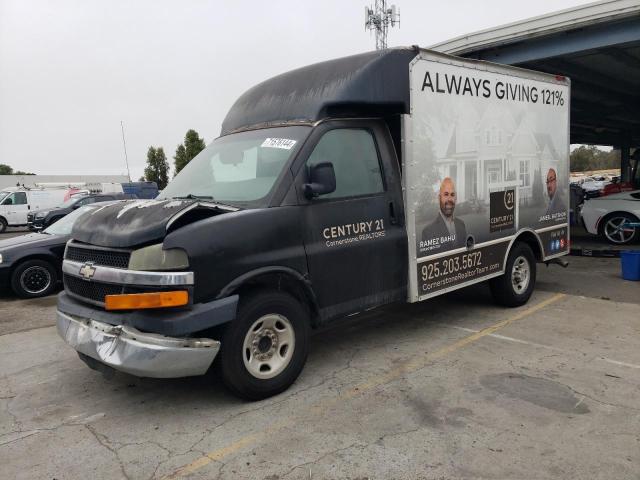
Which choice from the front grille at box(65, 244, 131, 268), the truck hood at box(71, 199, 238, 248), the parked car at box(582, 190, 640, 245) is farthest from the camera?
the parked car at box(582, 190, 640, 245)

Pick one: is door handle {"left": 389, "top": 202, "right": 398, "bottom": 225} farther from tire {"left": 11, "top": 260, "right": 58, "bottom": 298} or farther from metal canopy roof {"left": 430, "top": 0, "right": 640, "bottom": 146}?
metal canopy roof {"left": 430, "top": 0, "right": 640, "bottom": 146}

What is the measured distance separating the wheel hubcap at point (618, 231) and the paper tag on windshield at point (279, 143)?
1056 cm

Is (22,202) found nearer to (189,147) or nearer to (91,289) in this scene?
(189,147)

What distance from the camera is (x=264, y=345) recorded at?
4059 mm

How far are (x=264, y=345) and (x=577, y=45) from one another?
8921mm

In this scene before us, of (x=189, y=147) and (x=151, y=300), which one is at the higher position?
(x=189, y=147)

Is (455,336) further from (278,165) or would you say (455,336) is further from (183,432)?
(183,432)

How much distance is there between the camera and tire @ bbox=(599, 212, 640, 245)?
12.1 m

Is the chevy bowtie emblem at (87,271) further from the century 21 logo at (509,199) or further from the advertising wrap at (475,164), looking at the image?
the century 21 logo at (509,199)

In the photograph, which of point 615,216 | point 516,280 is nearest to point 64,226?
point 516,280

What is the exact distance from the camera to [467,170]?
566 centimetres

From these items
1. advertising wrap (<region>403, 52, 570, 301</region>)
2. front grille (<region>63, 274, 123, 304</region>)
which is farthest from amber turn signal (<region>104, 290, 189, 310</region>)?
advertising wrap (<region>403, 52, 570, 301</region>)

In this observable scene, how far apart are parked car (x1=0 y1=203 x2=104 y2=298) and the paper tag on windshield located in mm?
4836

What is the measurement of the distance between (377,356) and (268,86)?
9.57 feet
